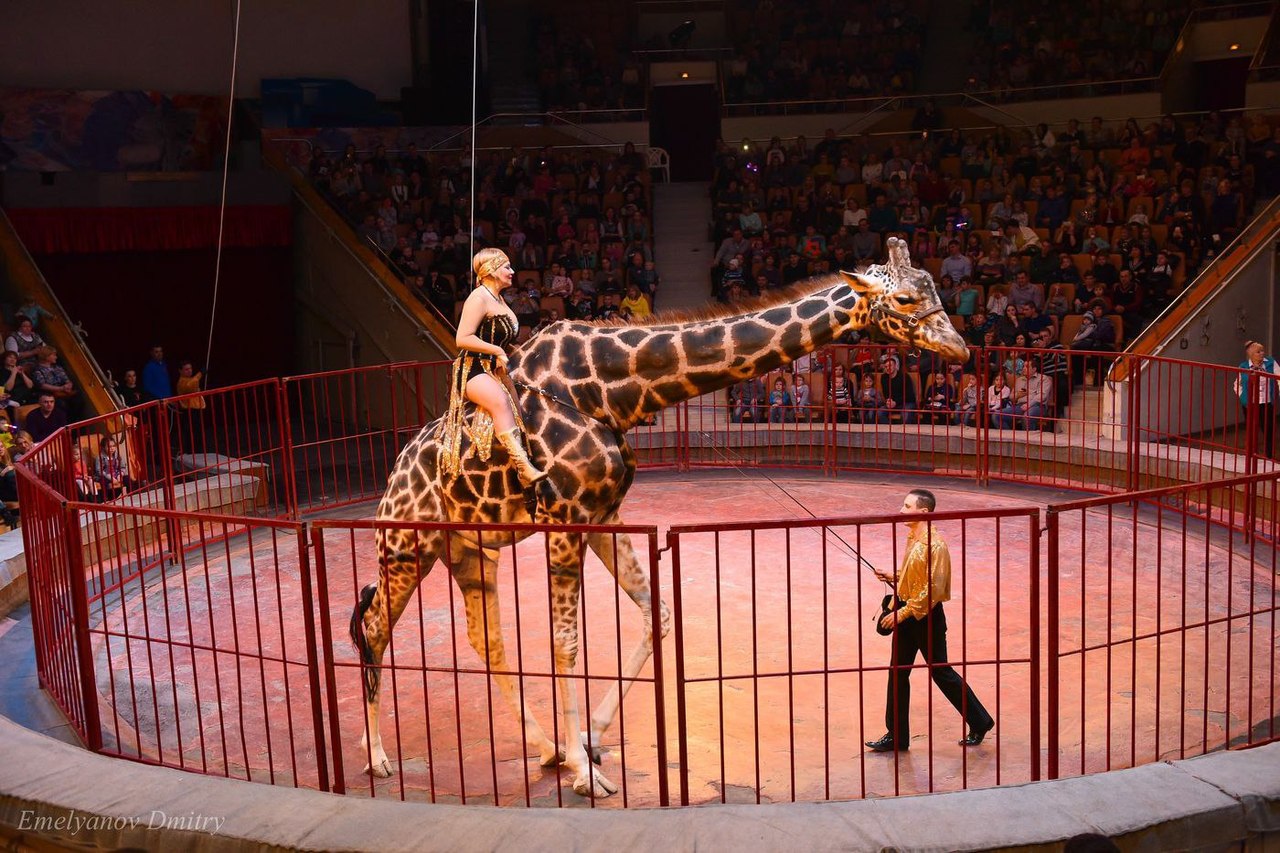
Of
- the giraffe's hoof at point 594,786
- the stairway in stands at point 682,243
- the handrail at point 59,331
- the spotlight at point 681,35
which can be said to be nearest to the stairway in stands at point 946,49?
the spotlight at point 681,35

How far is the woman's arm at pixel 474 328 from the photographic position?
7445 millimetres

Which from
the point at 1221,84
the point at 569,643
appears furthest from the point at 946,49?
the point at 569,643

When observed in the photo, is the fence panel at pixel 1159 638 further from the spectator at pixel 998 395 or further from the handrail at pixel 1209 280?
the handrail at pixel 1209 280

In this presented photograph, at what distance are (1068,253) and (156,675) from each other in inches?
511

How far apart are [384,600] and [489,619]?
63cm

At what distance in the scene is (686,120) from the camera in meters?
25.5

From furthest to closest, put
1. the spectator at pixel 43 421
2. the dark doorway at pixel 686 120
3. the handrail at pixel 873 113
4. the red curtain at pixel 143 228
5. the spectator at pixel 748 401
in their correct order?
the dark doorway at pixel 686 120 → the handrail at pixel 873 113 → the red curtain at pixel 143 228 → the spectator at pixel 748 401 → the spectator at pixel 43 421

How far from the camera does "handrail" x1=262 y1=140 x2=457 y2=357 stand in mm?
17547

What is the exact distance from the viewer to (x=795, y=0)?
2484 cm

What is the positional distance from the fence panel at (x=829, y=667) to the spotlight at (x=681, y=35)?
48.8ft

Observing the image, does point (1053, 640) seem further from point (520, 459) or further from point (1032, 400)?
point (1032, 400)

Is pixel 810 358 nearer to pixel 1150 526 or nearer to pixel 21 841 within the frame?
pixel 1150 526

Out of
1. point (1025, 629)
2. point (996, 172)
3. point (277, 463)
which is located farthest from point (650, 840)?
point (996, 172)

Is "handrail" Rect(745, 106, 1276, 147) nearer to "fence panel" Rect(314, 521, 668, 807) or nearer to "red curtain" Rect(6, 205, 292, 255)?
"red curtain" Rect(6, 205, 292, 255)
